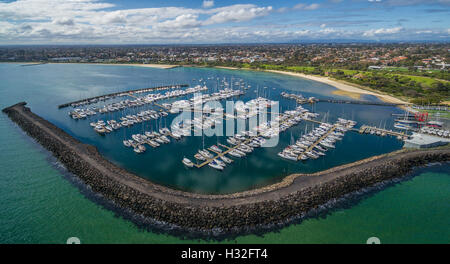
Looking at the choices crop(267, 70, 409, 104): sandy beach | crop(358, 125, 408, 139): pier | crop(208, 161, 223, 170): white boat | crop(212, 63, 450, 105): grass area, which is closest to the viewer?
crop(208, 161, 223, 170): white boat

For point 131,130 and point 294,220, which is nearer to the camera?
point 294,220

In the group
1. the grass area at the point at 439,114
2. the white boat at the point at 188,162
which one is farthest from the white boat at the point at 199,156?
the grass area at the point at 439,114

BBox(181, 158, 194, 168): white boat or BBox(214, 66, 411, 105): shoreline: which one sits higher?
BBox(214, 66, 411, 105): shoreline

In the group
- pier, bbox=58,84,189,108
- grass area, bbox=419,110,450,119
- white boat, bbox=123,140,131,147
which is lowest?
white boat, bbox=123,140,131,147

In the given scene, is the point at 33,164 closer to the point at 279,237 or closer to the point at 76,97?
the point at 279,237

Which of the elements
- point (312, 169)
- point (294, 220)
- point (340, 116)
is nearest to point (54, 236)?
point (294, 220)

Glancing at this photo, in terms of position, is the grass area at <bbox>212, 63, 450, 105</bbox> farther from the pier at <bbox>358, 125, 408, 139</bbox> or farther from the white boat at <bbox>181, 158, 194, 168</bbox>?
the white boat at <bbox>181, 158, 194, 168</bbox>

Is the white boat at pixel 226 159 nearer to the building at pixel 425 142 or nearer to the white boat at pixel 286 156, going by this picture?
the white boat at pixel 286 156

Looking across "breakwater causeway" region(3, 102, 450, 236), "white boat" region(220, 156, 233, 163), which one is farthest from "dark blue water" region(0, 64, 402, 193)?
"breakwater causeway" region(3, 102, 450, 236)
